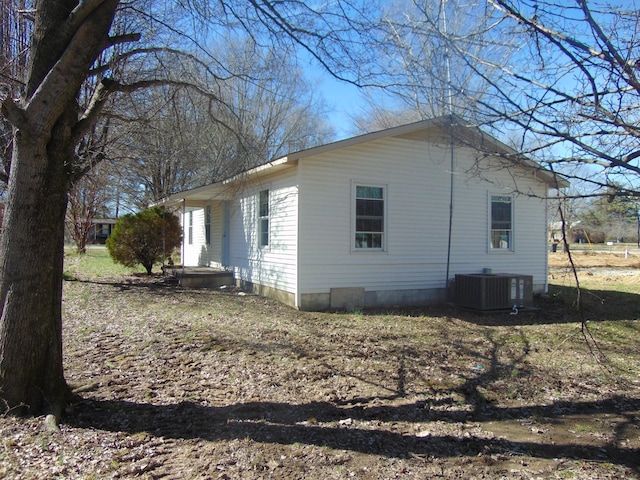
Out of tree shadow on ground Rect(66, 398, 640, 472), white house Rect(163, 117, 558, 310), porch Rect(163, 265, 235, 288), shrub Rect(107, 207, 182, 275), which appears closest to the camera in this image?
tree shadow on ground Rect(66, 398, 640, 472)

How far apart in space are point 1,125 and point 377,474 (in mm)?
11019

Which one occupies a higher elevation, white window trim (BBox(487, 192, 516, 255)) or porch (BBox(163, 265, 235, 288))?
white window trim (BBox(487, 192, 516, 255))

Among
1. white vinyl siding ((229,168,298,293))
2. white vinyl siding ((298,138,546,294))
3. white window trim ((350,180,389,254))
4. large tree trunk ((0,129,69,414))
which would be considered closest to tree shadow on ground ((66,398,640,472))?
large tree trunk ((0,129,69,414))

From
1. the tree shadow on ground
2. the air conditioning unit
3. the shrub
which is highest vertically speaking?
the shrub

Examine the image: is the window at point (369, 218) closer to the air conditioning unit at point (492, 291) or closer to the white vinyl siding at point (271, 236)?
the white vinyl siding at point (271, 236)

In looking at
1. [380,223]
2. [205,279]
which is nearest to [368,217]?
[380,223]

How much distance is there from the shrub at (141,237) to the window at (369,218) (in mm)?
8243

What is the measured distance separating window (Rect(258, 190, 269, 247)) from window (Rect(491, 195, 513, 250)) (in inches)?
228

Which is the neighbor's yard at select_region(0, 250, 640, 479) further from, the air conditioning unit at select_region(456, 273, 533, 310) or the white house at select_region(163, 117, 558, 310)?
the white house at select_region(163, 117, 558, 310)

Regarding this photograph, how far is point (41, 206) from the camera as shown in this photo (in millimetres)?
4262

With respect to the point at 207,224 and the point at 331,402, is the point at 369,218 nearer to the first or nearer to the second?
the point at 331,402

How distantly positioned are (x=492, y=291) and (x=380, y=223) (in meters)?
2.89

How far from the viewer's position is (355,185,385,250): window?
10594 mm

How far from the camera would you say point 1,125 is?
10.4 m
